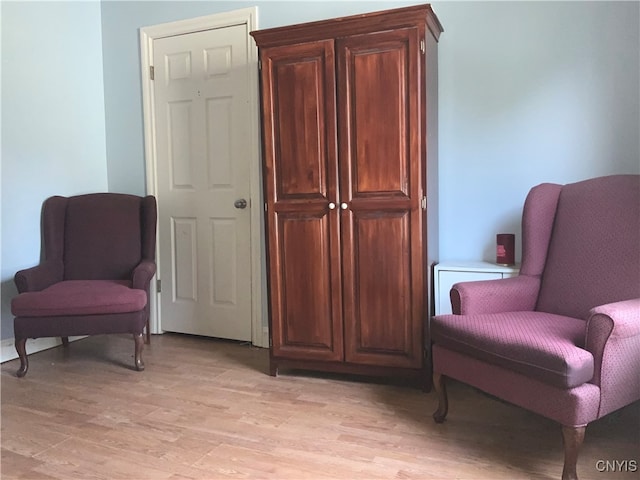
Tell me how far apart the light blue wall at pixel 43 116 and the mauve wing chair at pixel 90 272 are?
152mm

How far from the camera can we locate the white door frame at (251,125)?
10.7ft

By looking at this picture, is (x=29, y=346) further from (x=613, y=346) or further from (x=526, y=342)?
(x=613, y=346)

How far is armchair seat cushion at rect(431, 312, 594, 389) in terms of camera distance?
1685mm

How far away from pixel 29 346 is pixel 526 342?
2870 mm

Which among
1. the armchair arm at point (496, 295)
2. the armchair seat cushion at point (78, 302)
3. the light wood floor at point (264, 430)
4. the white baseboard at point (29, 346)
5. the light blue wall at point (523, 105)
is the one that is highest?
the light blue wall at point (523, 105)

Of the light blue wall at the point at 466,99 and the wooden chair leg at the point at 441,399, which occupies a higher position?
the light blue wall at the point at 466,99

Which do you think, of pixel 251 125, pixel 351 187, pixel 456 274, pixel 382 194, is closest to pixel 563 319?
pixel 456 274

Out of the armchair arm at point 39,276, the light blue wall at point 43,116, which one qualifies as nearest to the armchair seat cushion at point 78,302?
the armchair arm at point 39,276

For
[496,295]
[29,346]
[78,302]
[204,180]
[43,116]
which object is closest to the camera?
[496,295]

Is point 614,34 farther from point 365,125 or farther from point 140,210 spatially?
point 140,210

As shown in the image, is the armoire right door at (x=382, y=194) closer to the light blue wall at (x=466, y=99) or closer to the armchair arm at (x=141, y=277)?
the light blue wall at (x=466, y=99)

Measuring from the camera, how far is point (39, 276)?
3.06 m

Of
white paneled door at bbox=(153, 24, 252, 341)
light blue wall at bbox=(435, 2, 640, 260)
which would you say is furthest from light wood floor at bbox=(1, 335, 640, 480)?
light blue wall at bbox=(435, 2, 640, 260)

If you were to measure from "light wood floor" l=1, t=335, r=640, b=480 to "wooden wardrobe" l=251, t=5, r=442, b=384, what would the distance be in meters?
0.28
